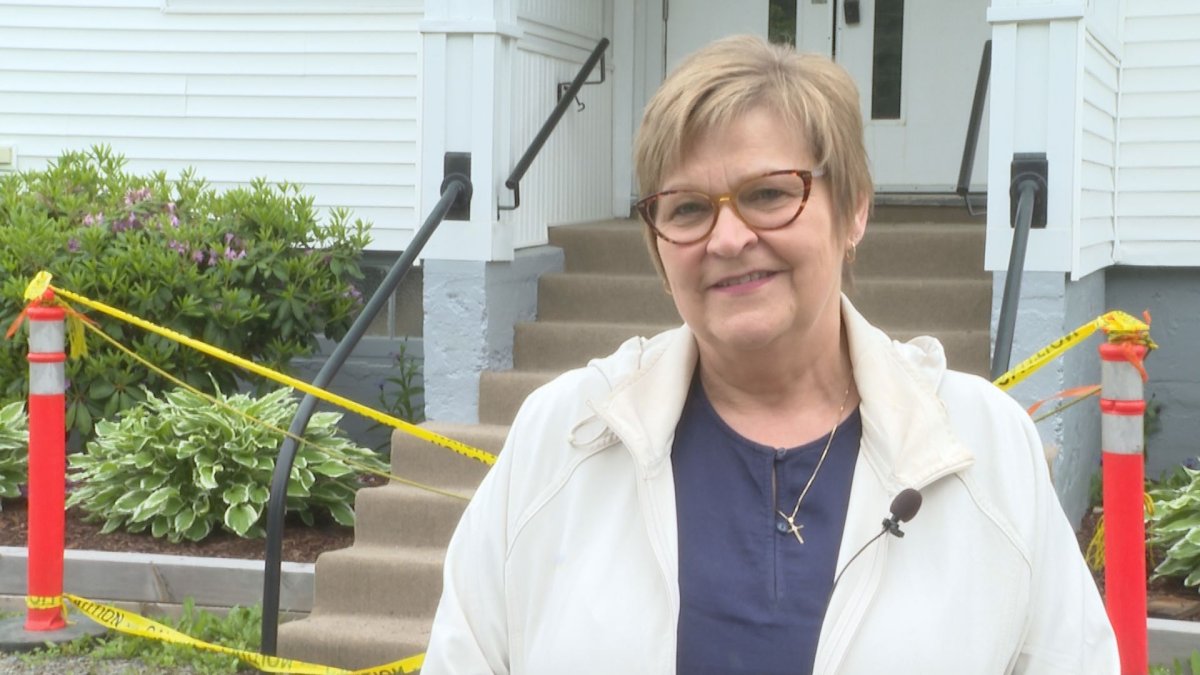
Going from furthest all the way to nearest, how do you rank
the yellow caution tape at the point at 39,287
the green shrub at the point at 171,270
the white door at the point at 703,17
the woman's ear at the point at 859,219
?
the white door at the point at 703,17, the green shrub at the point at 171,270, the yellow caution tape at the point at 39,287, the woman's ear at the point at 859,219

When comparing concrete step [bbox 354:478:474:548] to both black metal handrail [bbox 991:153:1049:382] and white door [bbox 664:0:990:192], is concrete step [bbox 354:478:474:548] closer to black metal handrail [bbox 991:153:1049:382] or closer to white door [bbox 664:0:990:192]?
black metal handrail [bbox 991:153:1049:382]

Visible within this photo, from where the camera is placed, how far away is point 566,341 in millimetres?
7621

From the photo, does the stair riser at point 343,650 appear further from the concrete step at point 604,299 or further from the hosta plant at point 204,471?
the concrete step at point 604,299

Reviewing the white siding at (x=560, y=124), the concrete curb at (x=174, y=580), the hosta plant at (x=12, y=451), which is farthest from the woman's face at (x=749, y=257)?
the hosta plant at (x=12, y=451)

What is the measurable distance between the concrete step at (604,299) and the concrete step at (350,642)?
2121mm

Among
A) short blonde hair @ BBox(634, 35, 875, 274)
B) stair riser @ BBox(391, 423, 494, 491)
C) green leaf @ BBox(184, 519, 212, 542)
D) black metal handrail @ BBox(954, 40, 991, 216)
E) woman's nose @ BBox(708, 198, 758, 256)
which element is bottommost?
green leaf @ BBox(184, 519, 212, 542)

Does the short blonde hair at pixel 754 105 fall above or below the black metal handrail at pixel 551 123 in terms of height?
below

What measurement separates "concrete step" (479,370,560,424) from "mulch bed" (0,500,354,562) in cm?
90

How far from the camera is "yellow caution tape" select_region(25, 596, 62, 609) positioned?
21.2 ft

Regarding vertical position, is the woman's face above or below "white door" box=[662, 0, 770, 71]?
below

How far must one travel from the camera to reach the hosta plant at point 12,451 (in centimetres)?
806

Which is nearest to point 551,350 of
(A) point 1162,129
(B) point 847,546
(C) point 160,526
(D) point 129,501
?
(C) point 160,526

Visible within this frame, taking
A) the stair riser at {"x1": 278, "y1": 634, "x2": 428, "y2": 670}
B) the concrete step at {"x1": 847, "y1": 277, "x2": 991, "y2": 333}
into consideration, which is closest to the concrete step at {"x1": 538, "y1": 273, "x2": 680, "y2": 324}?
the concrete step at {"x1": 847, "y1": 277, "x2": 991, "y2": 333}

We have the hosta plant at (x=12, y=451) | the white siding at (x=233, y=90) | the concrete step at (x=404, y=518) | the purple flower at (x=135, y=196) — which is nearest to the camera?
the concrete step at (x=404, y=518)
